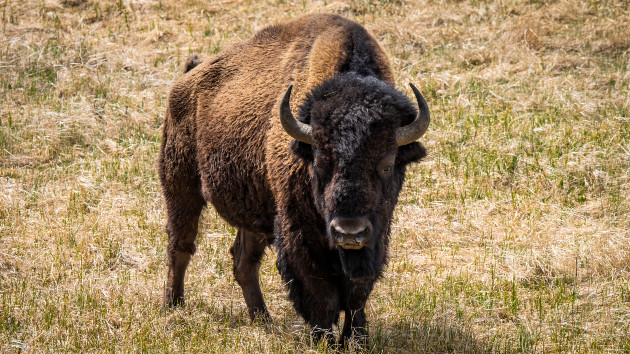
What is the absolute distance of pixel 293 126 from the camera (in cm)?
504

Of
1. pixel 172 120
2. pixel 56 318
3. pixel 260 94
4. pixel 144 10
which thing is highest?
pixel 260 94

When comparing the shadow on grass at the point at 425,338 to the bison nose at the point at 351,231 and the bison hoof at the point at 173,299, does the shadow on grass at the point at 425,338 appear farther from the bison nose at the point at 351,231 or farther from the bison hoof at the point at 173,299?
the bison hoof at the point at 173,299

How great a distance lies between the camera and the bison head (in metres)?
4.69

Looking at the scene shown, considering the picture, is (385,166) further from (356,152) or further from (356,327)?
(356,327)

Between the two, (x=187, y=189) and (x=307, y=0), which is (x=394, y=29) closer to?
(x=307, y=0)

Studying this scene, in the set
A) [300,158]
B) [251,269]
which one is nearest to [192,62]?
[251,269]

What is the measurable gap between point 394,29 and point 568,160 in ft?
16.5

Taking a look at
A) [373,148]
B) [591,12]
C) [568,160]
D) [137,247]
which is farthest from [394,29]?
[373,148]

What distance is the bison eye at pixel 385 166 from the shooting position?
4930 mm

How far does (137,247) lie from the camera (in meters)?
7.65

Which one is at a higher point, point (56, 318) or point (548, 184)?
point (56, 318)

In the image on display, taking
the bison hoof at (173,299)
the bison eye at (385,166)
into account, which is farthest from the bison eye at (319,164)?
the bison hoof at (173,299)

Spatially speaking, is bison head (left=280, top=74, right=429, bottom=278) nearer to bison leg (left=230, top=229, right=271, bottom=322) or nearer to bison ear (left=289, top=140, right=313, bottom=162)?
bison ear (left=289, top=140, right=313, bottom=162)

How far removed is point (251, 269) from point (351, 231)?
7.52 ft
